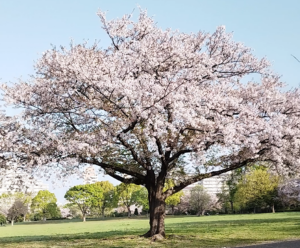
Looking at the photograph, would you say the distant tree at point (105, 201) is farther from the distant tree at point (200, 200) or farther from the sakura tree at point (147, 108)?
the sakura tree at point (147, 108)

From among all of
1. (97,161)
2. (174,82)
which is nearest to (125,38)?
(174,82)

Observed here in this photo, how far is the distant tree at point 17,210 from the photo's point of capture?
9081cm

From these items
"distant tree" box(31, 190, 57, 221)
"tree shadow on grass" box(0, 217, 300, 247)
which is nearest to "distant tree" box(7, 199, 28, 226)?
"distant tree" box(31, 190, 57, 221)

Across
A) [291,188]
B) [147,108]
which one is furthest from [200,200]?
[147,108]

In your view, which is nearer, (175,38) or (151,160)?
(175,38)

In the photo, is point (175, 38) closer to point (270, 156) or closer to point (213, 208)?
point (270, 156)

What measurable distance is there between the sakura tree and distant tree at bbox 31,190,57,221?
82132 mm

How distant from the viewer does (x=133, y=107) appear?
1555 centimetres

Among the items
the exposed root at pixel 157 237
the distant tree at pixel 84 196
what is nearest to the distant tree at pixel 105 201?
the distant tree at pixel 84 196

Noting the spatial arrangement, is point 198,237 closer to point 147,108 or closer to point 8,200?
point 147,108

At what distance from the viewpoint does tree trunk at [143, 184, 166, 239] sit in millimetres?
18875

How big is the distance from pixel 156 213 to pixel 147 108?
673 cm

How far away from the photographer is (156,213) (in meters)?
19.1

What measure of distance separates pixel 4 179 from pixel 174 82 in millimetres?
10286
